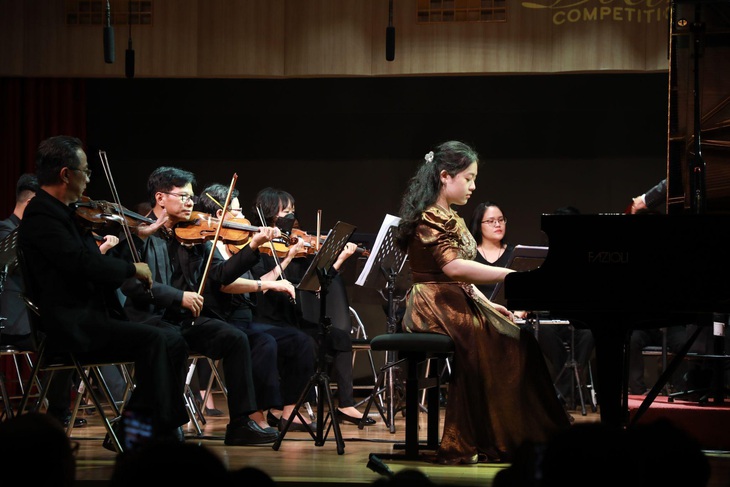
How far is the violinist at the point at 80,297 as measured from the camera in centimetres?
375

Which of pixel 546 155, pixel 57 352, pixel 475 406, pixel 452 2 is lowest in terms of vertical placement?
pixel 475 406

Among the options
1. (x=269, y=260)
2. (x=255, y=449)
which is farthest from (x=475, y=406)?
(x=269, y=260)

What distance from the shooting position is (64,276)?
149 inches

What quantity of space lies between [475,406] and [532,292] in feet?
2.48

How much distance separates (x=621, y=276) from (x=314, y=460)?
5.11 ft

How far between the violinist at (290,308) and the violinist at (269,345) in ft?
0.33

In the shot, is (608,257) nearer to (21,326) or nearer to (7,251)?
(7,251)

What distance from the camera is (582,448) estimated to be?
146 cm

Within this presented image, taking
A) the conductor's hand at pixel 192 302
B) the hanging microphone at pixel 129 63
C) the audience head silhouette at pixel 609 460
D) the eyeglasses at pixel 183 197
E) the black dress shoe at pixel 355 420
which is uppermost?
the hanging microphone at pixel 129 63

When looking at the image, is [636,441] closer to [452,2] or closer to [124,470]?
[124,470]

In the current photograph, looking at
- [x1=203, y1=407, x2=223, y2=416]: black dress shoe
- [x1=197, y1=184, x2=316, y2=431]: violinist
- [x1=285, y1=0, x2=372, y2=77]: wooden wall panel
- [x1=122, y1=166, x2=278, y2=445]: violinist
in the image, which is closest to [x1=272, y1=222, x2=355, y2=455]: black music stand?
[x1=122, y1=166, x2=278, y2=445]: violinist

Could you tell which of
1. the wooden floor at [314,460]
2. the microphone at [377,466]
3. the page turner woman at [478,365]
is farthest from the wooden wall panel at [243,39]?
the microphone at [377,466]

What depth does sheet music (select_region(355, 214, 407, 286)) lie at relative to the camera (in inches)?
197

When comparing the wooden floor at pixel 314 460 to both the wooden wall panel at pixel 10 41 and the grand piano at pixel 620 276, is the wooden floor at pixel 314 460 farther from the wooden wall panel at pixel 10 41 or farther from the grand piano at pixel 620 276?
the wooden wall panel at pixel 10 41
